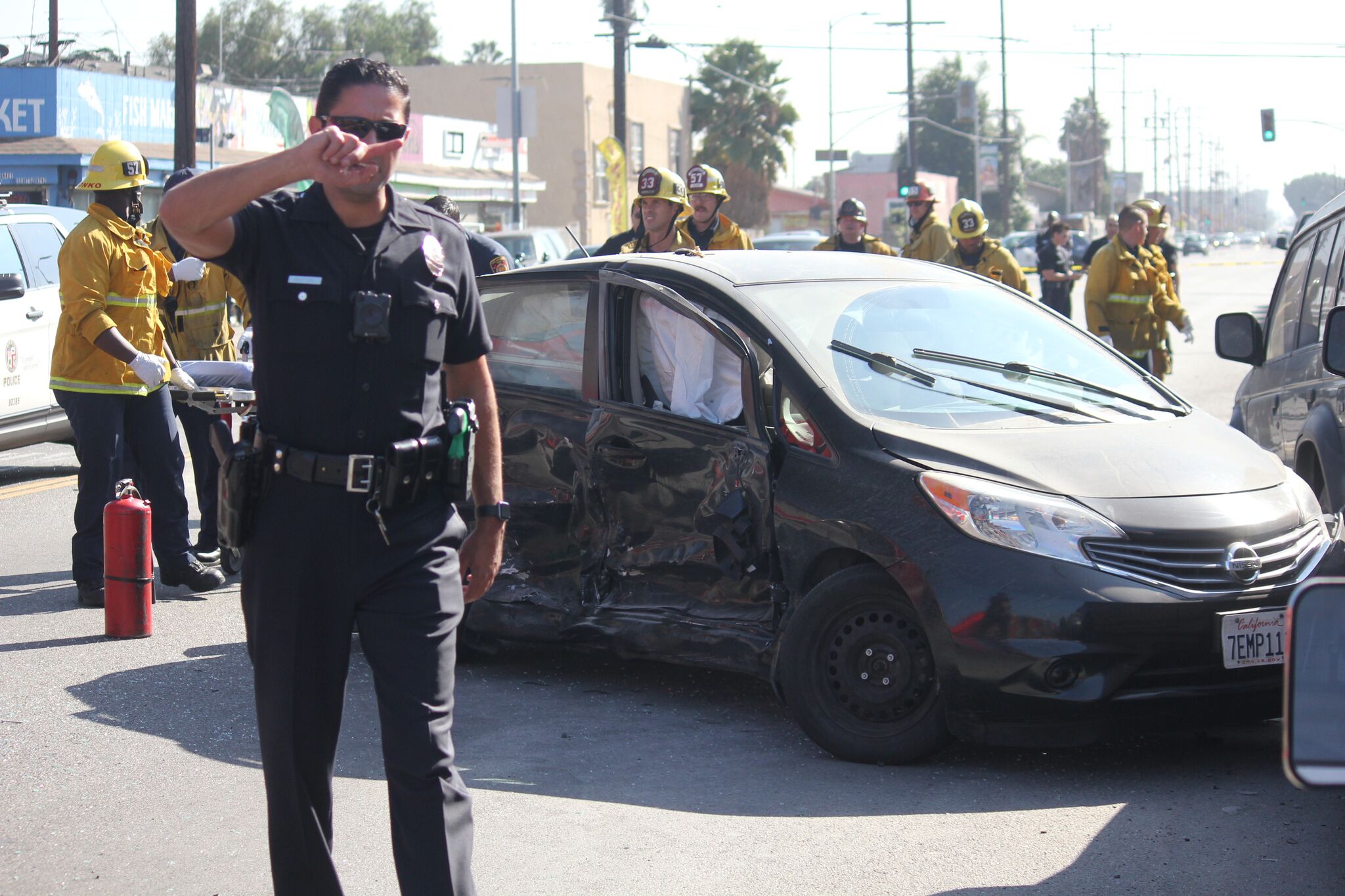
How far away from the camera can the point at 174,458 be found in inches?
299

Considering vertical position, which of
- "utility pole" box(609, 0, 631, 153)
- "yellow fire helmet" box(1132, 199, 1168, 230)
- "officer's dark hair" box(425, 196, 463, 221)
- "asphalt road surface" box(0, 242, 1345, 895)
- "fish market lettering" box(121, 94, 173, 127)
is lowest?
"asphalt road surface" box(0, 242, 1345, 895)

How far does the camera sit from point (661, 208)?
8938mm

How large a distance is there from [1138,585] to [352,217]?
102 inches

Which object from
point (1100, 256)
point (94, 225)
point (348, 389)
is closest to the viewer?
point (348, 389)

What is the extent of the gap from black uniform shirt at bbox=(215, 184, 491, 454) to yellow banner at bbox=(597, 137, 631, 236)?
3056 cm

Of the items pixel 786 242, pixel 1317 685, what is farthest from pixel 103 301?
pixel 786 242

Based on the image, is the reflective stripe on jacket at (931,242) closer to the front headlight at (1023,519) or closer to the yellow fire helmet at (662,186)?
the yellow fire helmet at (662,186)

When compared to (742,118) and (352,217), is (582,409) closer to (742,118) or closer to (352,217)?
(352,217)

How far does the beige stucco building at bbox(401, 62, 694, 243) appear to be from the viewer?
54.9 meters

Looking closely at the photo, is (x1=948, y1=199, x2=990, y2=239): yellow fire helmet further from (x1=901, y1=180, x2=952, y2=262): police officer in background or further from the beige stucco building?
the beige stucco building

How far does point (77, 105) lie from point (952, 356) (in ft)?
87.5

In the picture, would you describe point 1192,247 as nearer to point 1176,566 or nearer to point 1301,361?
point 1301,361

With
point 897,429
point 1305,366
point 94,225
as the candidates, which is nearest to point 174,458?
point 94,225

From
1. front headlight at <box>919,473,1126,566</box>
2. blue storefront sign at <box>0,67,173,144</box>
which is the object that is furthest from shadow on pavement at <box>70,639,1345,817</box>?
blue storefront sign at <box>0,67,173,144</box>
